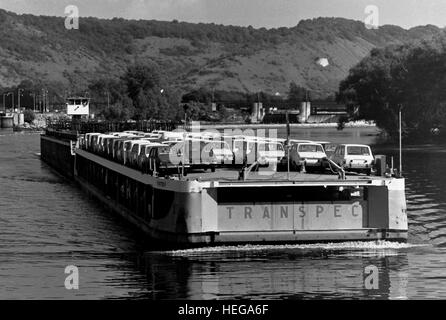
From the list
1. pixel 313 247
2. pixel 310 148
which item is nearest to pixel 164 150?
pixel 310 148

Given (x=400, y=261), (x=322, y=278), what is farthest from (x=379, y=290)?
(x=400, y=261)

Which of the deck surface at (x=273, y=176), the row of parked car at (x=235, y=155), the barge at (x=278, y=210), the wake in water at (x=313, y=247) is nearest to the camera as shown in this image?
the barge at (x=278, y=210)

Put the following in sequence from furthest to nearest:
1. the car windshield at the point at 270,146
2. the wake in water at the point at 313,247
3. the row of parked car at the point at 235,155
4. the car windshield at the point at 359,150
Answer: the car windshield at the point at 359,150 → the car windshield at the point at 270,146 → the row of parked car at the point at 235,155 → the wake in water at the point at 313,247

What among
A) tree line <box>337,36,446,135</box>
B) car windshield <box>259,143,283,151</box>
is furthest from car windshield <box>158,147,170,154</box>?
tree line <box>337,36,446,135</box>

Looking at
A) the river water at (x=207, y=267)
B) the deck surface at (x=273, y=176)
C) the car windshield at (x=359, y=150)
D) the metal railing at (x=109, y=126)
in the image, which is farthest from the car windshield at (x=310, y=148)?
the metal railing at (x=109, y=126)

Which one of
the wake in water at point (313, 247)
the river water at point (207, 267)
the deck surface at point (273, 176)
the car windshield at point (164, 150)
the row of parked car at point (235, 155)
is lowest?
the river water at point (207, 267)

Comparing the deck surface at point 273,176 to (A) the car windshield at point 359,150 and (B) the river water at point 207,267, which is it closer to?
(B) the river water at point 207,267

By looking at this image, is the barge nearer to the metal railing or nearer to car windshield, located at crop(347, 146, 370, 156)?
car windshield, located at crop(347, 146, 370, 156)

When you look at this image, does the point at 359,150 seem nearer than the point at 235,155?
No

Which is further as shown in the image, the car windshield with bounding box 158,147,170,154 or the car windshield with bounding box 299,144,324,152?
the car windshield with bounding box 299,144,324,152

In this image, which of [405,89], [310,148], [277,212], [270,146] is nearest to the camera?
[277,212]

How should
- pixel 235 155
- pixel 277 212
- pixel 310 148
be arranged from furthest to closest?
pixel 310 148
pixel 235 155
pixel 277 212

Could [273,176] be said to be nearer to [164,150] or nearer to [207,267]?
[164,150]

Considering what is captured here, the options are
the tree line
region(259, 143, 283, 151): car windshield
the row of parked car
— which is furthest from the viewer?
the tree line
